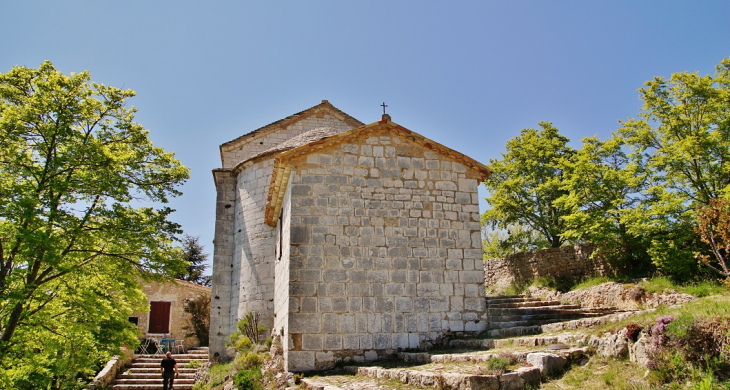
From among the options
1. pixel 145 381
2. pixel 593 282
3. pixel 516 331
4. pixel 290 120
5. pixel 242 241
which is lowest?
pixel 145 381

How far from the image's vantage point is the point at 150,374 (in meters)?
19.9

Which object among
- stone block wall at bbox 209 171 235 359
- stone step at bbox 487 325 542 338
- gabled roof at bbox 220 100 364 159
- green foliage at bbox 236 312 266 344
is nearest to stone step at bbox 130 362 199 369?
stone block wall at bbox 209 171 235 359

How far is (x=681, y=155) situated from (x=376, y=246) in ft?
42.4

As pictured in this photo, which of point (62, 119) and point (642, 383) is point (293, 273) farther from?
point (62, 119)

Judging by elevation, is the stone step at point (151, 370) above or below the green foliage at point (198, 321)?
below

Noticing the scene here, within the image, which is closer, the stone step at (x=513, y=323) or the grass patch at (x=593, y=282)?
the stone step at (x=513, y=323)

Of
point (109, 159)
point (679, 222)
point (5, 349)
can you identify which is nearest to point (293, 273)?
point (109, 159)

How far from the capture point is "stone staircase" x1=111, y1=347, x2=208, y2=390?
61.0 feet

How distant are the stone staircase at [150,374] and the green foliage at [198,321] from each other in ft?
10.4

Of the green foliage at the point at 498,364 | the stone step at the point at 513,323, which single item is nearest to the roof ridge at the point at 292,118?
the stone step at the point at 513,323

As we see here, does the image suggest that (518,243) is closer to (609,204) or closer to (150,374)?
(609,204)

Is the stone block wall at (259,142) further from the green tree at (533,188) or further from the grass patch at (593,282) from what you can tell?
the grass patch at (593,282)

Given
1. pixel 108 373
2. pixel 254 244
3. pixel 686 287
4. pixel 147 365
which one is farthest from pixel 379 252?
pixel 147 365

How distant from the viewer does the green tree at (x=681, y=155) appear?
1625 cm
